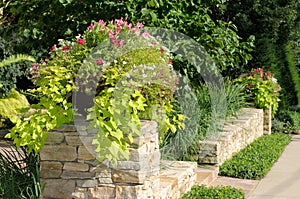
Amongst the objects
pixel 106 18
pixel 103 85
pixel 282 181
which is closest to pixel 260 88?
pixel 282 181

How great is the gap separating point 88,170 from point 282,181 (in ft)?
10.2

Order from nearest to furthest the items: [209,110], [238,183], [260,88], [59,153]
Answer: [59,153] < [238,183] < [209,110] < [260,88]

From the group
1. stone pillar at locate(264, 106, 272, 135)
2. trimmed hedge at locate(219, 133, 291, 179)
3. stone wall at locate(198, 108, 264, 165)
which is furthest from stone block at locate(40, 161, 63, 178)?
stone pillar at locate(264, 106, 272, 135)

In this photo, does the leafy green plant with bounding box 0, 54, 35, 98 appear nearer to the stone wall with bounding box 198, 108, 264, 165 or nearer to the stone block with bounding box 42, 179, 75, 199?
the stone wall with bounding box 198, 108, 264, 165

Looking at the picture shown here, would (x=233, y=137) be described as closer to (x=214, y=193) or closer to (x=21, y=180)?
(x=214, y=193)

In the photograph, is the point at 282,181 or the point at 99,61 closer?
the point at 99,61

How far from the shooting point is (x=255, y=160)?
290 inches

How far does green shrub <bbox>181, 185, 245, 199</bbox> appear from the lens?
17.7ft

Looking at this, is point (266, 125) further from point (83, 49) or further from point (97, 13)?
point (83, 49)

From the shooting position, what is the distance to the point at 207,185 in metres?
6.29

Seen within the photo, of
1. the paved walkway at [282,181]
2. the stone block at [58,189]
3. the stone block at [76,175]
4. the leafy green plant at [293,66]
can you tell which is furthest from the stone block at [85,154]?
the leafy green plant at [293,66]

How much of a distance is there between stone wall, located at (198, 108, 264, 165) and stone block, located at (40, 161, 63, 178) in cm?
275

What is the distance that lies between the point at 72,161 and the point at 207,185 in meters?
2.26

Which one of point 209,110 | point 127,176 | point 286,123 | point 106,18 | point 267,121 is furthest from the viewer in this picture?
point 286,123
